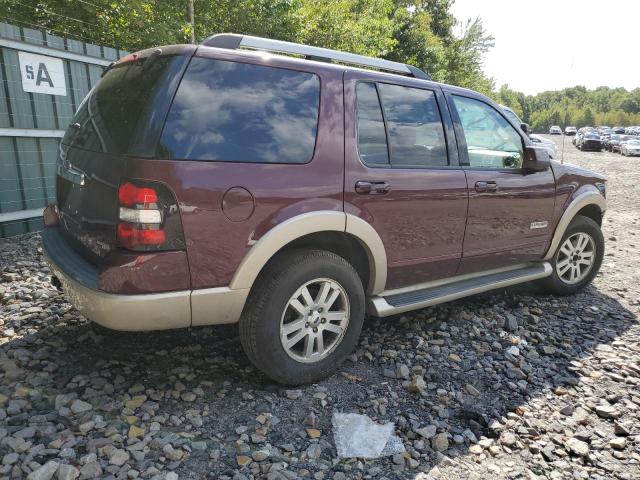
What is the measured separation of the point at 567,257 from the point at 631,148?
35.8 m

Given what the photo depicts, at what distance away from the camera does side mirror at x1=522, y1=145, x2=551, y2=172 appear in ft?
12.8

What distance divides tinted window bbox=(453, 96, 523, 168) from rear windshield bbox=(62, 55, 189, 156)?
86.3 inches

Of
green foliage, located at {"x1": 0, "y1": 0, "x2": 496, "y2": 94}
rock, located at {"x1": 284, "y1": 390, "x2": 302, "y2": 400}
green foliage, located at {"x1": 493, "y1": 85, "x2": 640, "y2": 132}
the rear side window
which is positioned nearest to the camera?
rock, located at {"x1": 284, "y1": 390, "x2": 302, "y2": 400}

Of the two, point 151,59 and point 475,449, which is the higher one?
point 151,59

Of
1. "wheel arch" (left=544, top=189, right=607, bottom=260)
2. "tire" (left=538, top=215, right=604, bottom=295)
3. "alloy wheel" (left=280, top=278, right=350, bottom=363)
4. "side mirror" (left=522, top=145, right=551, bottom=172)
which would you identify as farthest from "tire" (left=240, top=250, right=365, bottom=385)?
"tire" (left=538, top=215, right=604, bottom=295)

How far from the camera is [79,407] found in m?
2.55

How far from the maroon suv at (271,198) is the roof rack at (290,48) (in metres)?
0.01

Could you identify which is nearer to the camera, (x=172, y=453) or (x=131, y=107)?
(x=172, y=453)

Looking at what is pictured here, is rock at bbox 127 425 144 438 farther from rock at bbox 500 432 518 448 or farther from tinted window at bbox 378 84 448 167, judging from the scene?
tinted window at bbox 378 84 448 167

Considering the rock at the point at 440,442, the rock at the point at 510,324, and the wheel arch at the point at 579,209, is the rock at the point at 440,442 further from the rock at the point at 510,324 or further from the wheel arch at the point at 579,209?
the wheel arch at the point at 579,209

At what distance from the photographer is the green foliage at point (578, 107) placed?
409 ft

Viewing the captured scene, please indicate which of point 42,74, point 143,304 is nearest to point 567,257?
point 143,304

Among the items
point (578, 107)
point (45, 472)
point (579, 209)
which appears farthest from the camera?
point (578, 107)

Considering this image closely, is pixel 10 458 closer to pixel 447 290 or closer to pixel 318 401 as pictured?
pixel 318 401
